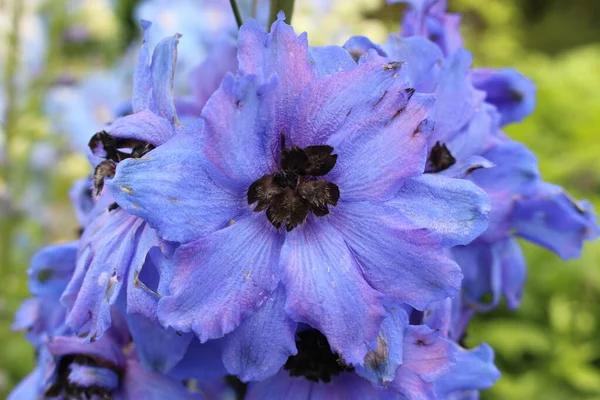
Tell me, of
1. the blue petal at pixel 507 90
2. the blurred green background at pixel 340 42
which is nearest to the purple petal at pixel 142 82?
the blue petal at pixel 507 90

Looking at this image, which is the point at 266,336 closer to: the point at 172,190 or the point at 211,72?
the point at 172,190

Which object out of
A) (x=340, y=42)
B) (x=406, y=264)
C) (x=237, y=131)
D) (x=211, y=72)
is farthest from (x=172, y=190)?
(x=340, y=42)

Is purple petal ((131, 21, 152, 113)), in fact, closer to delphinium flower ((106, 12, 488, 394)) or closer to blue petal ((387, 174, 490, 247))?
delphinium flower ((106, 12, 488, 394))

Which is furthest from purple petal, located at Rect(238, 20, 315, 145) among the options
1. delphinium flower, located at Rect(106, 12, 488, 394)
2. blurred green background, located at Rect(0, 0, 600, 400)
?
blurred green background, located at Rect(0, 0, 600, 400)

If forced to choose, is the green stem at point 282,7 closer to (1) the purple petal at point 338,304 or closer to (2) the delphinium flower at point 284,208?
(2) the delphinium flower at point 284,208

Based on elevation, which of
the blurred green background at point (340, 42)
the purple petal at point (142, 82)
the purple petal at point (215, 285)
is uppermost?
the purple petal at point (142, 82)

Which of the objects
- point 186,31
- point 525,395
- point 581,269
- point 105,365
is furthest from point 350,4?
point 105,365
